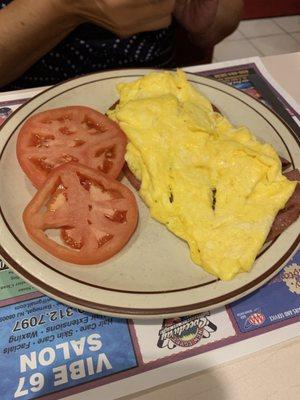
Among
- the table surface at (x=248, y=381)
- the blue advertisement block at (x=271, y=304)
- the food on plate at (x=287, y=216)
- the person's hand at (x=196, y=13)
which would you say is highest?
the person's hand at (x=196, y=13)

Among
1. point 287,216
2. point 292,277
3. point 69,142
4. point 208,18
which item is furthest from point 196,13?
point 292,277

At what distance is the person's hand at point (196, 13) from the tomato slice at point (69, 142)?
99 centimetres

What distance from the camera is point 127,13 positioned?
Result: 130 cm

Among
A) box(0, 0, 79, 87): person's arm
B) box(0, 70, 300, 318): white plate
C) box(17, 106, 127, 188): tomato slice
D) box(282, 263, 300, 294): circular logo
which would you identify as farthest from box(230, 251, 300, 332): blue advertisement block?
box(0, 0, 79, 87): person's arm

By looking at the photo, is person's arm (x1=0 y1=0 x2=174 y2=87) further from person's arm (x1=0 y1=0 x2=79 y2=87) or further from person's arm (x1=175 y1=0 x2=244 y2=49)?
person's arm (x1=175 y1=0 x2=244 y2=49)

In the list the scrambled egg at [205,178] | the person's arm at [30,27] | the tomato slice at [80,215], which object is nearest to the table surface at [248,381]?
the scrambled egg at [205,178]

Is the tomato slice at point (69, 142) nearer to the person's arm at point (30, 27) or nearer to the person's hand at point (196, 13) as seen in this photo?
the person's arm at point (30, 27)

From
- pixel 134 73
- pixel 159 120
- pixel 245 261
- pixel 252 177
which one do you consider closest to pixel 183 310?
pixel 245 261

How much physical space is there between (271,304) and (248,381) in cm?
22

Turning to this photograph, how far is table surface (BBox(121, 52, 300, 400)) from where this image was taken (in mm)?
861

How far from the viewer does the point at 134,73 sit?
4.99 ft

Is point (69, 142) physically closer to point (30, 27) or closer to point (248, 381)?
→ point (30, 27)

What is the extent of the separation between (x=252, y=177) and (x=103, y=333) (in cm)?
57

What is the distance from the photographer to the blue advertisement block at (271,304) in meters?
1.00
